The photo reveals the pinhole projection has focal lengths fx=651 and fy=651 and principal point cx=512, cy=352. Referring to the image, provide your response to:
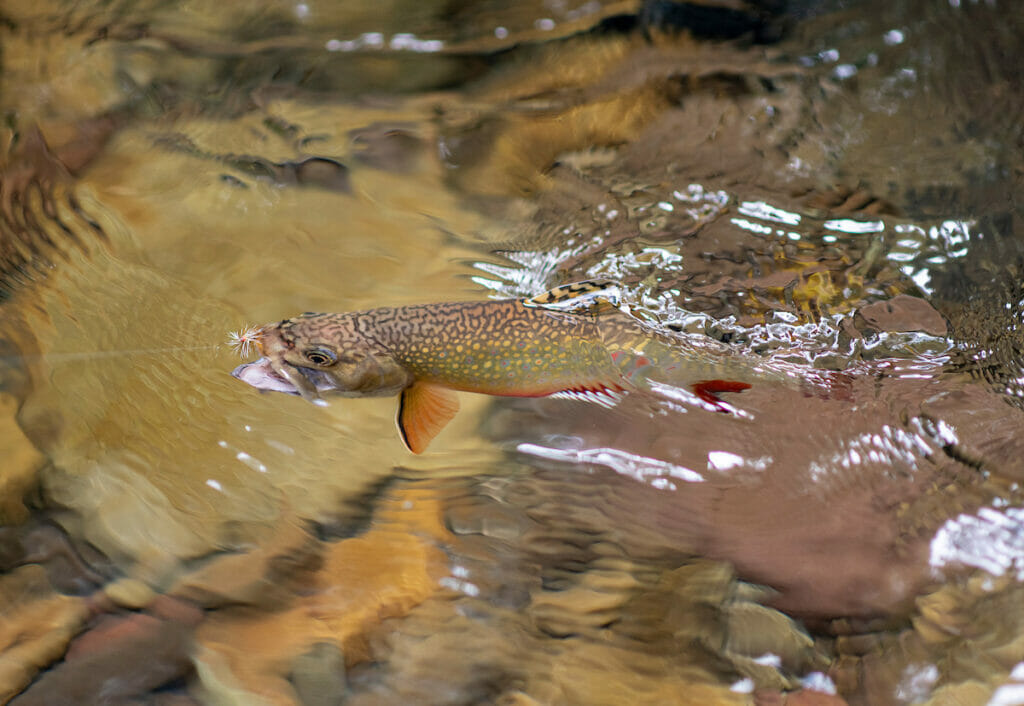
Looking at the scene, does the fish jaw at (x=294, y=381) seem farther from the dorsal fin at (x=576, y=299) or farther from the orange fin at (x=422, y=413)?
the dorsal fin at (x=576, y=299)

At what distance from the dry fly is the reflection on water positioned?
0.26 feet

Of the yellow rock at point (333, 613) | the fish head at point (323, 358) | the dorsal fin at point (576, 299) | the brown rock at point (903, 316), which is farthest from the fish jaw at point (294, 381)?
the brown rock at point (903, 316)

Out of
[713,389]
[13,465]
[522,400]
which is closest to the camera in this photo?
[13,465]

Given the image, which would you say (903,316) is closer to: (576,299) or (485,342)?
(576,299)

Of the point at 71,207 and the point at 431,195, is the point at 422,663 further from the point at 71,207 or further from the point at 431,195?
the point at 71,207

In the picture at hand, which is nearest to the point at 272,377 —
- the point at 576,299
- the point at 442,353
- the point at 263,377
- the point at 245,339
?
the point at 263,377

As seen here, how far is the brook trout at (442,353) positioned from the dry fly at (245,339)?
12mm

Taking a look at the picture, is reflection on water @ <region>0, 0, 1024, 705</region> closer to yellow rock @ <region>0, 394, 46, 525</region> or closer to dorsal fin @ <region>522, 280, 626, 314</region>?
yellow rock @ <region>0, 394, 46, 525</region>

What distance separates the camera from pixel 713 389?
3.03 m

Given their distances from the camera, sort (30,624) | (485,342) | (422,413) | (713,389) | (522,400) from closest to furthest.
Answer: (30,624)
(485,342)
(422,413)
(713,389)
(522,400)

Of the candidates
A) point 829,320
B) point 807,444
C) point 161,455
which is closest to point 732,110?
point 829,320

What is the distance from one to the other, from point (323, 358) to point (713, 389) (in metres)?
1.76

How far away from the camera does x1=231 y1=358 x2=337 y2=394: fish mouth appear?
2828 mm

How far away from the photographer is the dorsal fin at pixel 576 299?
284cm
